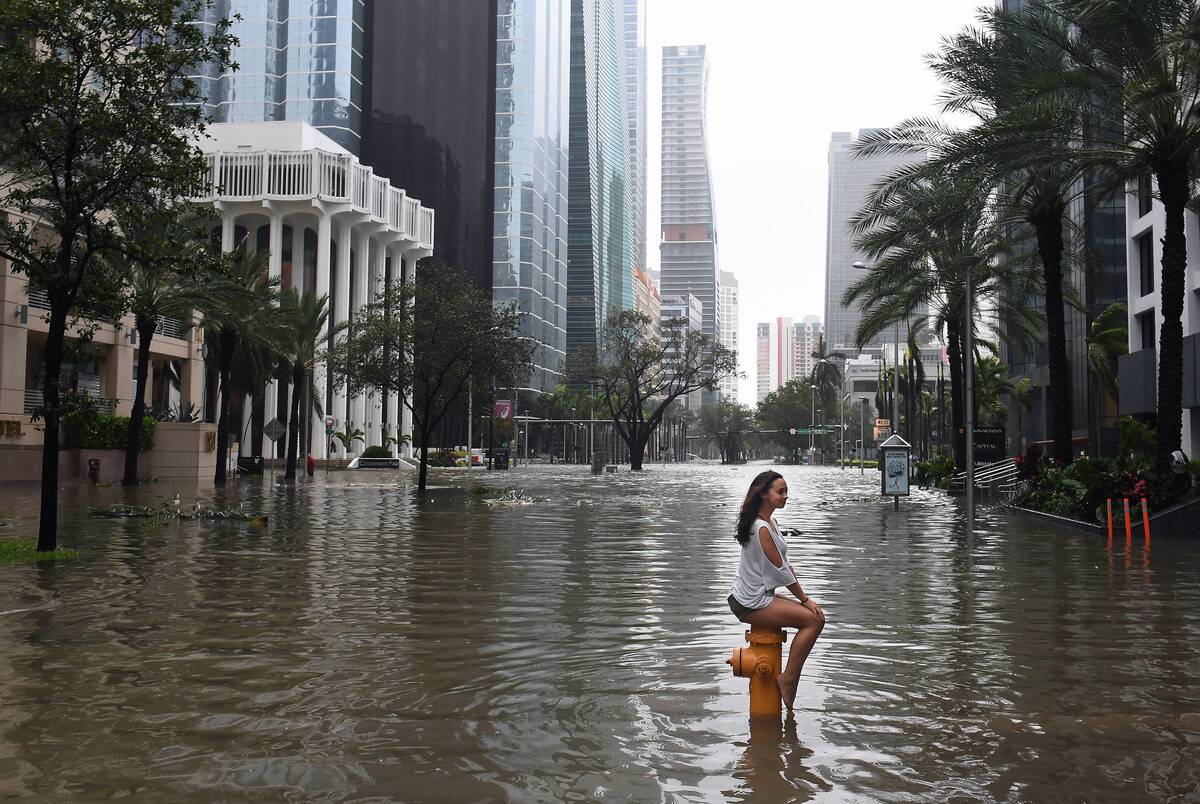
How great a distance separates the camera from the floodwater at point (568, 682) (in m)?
5.36

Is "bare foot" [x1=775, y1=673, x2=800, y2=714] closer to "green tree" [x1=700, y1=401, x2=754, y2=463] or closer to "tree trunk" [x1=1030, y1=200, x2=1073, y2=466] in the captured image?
"tree trunk" [x1=1030, y1=200, x2=1073, y2=466]

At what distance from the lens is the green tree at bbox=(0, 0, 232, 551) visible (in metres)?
14.4

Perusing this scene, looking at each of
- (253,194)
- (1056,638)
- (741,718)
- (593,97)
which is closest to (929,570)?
(1056,638)

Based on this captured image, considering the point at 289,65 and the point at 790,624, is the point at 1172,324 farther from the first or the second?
the point at 289,65

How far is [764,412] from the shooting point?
17062 centimetres

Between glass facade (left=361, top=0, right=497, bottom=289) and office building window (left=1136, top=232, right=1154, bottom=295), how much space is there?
77826 mm

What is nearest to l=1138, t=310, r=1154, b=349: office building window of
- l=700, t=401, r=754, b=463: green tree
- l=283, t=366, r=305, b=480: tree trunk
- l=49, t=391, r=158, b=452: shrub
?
l=283, t=366, r=305, b=480: tree trunk

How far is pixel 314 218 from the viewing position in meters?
82.4

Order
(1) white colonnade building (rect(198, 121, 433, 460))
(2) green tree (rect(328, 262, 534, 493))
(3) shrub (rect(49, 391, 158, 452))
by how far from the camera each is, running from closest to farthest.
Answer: (2) green tree (rect(328, 262, 534, 493)) < (3) shrub (rect(49, 391, 158, 452)) < (1) white colonnade building (rect(198, 121, 433, 460))

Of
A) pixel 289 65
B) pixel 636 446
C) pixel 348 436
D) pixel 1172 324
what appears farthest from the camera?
pixel 289 65

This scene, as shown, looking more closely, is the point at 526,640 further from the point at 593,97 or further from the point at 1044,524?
the point at 593,97

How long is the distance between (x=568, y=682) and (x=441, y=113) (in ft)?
381

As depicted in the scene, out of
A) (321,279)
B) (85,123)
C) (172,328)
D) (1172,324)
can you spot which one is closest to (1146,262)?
(1172,324)

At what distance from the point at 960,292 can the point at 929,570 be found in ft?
89.0
